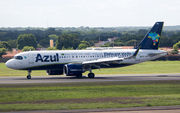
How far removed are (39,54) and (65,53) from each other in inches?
169

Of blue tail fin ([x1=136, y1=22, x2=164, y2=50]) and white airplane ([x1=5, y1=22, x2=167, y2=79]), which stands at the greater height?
blue tail fin ([x1=136, y1=22, x2=164, y2=50])

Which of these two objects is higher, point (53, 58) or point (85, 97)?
point (53, 58)

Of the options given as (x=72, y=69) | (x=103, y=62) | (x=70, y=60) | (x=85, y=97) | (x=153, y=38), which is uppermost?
(x=153, y=38)

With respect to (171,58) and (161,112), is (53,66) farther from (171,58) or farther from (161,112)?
(171,58)

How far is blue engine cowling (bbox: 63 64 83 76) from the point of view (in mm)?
47500

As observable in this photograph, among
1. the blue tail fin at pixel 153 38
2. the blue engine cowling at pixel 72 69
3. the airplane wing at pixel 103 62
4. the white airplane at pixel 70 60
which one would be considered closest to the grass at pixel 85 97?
the airplane wing at pixel 103 62

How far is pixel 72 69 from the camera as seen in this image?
4775cm

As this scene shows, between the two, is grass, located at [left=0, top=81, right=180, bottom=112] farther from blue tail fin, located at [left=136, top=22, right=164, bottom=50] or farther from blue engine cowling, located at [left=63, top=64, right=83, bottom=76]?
blue tail fin, located at [left=136, top=22, right=164, bottom=50]

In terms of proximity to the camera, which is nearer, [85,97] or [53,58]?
[85,97]

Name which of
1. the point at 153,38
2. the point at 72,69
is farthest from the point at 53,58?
the point at 153,38

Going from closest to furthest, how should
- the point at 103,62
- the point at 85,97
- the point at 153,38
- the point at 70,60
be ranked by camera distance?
1. the point at 85,97
2. the point at 103,62
3. the point at 70,60
4. the point at 153,38

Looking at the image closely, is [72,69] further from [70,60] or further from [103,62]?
[103,62]

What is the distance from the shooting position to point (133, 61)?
53969 millimetres

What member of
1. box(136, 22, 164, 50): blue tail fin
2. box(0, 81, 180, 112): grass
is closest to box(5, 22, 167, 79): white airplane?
box(136, 22, 164, 50): blue tail fin
